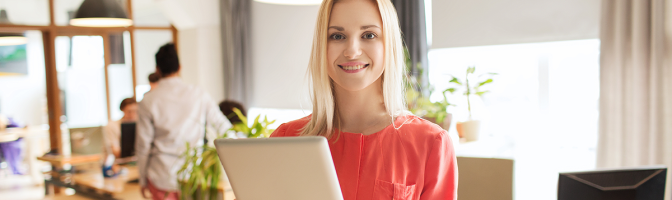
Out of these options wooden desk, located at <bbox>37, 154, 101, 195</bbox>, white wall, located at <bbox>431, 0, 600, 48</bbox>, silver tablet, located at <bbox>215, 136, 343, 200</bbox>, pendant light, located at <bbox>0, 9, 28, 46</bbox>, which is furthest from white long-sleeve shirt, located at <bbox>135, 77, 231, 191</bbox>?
pendant light, located at <bbox>0, 9, 28, 46</bbox>

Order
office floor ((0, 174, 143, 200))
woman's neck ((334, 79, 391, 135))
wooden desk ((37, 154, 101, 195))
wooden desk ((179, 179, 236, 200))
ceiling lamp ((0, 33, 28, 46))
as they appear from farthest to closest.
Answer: ceiling lamp ((0, 33, 28, 46)) < office floor ((0, 174, 143, 200)) < wooden desk ((37, 154, 101, 195)) < wooden desk ((179, 179, 236, 200)) < woman's neck ((334, 79, 391, 135))

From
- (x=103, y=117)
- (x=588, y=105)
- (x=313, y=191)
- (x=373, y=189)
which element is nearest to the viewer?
(x=313, y=191)

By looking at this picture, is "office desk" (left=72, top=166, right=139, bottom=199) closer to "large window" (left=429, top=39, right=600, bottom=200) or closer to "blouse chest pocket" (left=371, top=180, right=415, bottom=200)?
"large window" (left=429, top=39, right=600, bottom=200)

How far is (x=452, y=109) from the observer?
4.20 meters

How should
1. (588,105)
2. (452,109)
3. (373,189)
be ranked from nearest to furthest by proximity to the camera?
(373,189)
(588,105)
(452,109)

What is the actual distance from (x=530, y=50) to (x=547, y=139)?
76 cm

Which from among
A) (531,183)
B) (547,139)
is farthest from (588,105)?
(531,183)

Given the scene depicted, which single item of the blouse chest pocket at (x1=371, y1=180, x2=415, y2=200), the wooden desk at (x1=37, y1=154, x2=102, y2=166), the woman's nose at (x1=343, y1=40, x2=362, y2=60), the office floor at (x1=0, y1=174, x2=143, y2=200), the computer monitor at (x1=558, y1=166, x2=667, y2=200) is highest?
the woman's nose at (x1=343, y1=40, x2=362, y2=60)

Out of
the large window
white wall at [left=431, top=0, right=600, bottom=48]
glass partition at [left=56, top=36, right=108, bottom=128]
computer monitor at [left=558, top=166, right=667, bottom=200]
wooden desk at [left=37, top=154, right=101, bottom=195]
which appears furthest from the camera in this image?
glass partition at [left=56, top=36, right=108, bottom=128]

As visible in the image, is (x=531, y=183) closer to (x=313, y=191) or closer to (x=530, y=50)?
(x=530, y=50)

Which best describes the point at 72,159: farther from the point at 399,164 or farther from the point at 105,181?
Answer: the point at 399,164

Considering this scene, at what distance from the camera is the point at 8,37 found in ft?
19.5

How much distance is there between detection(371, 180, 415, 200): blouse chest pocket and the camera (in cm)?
90

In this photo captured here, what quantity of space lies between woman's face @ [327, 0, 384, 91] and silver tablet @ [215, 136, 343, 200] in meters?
0.30
